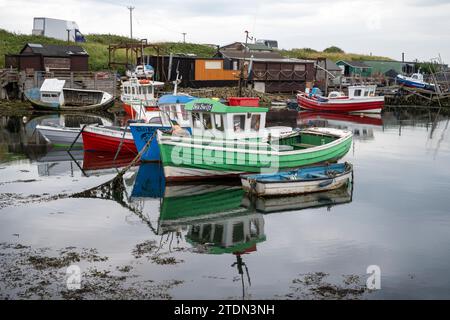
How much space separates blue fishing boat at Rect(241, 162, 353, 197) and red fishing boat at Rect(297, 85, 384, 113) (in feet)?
111

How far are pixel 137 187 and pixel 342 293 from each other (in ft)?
37.7

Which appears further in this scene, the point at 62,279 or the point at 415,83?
Answer: the point at 415,83

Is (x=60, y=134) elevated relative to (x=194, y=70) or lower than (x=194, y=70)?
lower

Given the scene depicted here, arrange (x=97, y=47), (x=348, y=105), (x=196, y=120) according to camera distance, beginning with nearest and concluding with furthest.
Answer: (x=196, y=120)
(x=348, y=105)
(x=97, y=47)

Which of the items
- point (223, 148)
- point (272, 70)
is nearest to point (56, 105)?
point (272, 70)

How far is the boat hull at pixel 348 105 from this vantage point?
53219 millimetres

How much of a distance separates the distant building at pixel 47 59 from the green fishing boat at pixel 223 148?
33.2 metres

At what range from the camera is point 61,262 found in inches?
494

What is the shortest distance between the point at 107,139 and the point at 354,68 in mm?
55990

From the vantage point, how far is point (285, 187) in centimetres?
1867

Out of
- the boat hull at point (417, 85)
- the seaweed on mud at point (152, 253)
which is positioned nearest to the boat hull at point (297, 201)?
the seaweed on mud at point (152, 253)

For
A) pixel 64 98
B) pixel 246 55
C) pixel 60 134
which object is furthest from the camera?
pixel 246 55

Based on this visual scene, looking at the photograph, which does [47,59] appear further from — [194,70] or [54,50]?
[194,70]

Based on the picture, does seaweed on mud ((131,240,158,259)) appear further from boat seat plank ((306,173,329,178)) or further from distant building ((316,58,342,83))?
distant building ((316,58,342,83))
